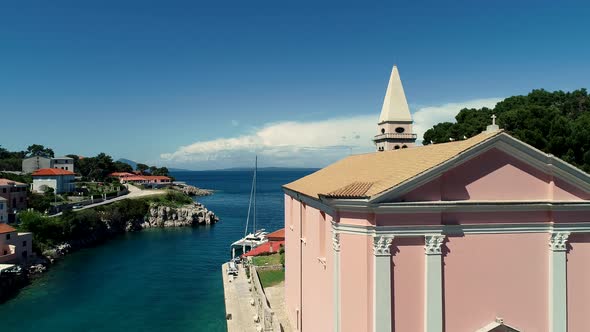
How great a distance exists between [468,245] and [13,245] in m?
40.7

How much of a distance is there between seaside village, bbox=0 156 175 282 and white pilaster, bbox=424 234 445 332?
116 ft

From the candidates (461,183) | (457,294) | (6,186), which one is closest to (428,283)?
(457,294)

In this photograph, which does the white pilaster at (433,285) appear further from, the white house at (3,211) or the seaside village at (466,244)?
the white house at (3,211)

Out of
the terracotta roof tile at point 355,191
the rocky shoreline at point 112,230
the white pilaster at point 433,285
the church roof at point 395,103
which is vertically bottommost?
the rocky shoreline at point 112,230

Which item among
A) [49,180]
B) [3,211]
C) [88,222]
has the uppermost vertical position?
[49,180]

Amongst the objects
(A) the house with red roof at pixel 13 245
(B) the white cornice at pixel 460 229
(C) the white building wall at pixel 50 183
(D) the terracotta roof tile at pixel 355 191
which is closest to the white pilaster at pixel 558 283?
(B) the white cornice at pixel 460 229

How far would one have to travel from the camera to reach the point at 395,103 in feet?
66.8

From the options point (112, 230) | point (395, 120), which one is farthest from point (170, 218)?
point (395, 120)

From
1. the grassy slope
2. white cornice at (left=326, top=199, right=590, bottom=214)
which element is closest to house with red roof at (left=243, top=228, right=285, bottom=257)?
the grassy slope

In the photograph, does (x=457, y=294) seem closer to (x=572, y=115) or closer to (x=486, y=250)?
(x=486, y=250)

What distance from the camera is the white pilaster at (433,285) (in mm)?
10852

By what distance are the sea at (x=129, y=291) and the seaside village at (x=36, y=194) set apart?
3228 millimetres

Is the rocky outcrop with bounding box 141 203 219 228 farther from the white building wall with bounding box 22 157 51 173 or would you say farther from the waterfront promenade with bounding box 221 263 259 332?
the white building wall with bounding box 22 157 51 173

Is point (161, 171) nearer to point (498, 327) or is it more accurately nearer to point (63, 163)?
point (63, 163)
